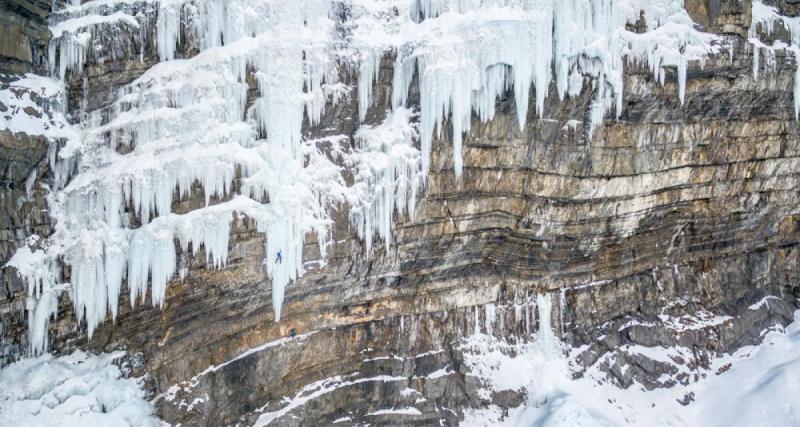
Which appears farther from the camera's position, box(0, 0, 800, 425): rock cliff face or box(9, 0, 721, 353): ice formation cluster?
box(0, 0, 800, 425): rock cliff face

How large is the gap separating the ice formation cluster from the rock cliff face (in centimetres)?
34

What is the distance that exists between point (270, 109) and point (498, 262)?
27.5 feet

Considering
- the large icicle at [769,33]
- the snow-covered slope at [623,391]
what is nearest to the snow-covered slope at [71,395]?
the snow-covered slope at [623,391]

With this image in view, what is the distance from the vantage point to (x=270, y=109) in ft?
61.7

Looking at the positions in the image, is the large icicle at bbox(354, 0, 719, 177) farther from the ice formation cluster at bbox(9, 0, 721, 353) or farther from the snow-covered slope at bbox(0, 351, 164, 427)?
the snow-covered slope at bbox(0, 351, 164, 427)

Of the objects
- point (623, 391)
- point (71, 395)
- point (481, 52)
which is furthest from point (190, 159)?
point (623, 391)

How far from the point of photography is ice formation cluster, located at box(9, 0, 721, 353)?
17.8 m

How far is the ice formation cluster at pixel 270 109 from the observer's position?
1777 cm

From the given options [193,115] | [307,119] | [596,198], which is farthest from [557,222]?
[193,115]

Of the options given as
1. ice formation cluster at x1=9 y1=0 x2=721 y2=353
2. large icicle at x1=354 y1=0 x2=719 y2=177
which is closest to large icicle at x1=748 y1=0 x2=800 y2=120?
ice formation cluster at x1=9 y1=0 x2=721 y2=353

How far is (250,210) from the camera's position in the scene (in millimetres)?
18594

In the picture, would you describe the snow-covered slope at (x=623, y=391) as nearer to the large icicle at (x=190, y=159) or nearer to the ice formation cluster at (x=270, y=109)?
the ice formation cluster at (x=270, y=109)

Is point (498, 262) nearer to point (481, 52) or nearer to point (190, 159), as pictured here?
point (481, 52)

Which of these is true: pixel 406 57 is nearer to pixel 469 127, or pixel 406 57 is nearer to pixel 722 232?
pixel 469 127
